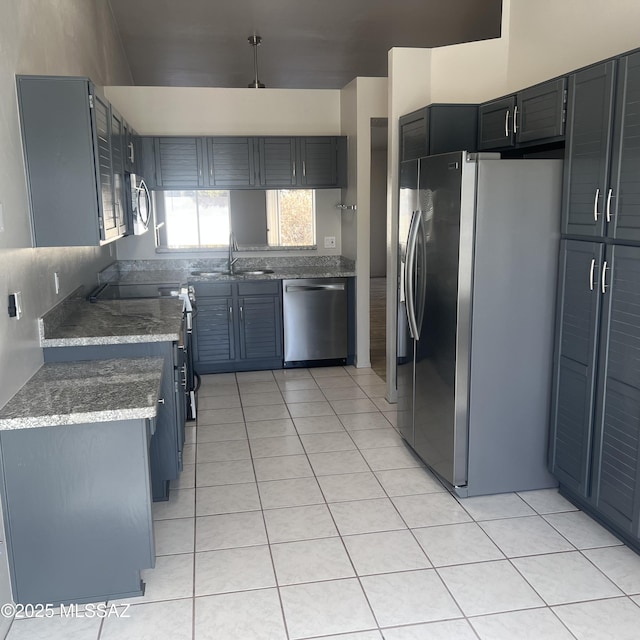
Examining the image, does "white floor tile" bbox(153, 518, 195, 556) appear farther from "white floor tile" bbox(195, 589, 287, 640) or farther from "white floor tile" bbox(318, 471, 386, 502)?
"white floor tile" bbox(318, 471, 386, 502)

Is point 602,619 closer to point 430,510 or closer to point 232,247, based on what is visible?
point 430,510

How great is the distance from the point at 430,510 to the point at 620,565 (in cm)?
85

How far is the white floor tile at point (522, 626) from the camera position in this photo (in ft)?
7.01

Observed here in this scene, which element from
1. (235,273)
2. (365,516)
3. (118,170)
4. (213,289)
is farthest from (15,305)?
(235,273)

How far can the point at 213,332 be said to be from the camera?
543 centimetres

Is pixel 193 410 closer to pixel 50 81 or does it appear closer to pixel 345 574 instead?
pixel 345 574

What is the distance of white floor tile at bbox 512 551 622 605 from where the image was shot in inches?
93.0

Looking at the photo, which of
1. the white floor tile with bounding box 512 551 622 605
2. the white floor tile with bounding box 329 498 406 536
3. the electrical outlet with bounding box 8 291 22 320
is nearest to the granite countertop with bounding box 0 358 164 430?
the electrical outlet with bounding box 8 291 22 320

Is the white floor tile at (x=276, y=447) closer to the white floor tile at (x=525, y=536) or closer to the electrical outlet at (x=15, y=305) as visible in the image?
the white floor tile at (x=525, y=536)

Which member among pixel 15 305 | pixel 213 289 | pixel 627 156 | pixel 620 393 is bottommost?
pixel 620 393

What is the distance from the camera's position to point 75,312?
3518 millimetres

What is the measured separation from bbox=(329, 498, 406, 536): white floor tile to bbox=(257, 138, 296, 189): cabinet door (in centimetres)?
328

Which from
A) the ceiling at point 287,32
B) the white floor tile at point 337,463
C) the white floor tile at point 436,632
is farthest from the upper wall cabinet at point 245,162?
the white floor tile at point 436,632

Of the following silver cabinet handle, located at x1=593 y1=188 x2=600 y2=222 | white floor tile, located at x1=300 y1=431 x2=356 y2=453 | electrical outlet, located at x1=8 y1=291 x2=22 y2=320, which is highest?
silver cabinet handle, located at x1=593 y1=188 x2=600 y2=222
